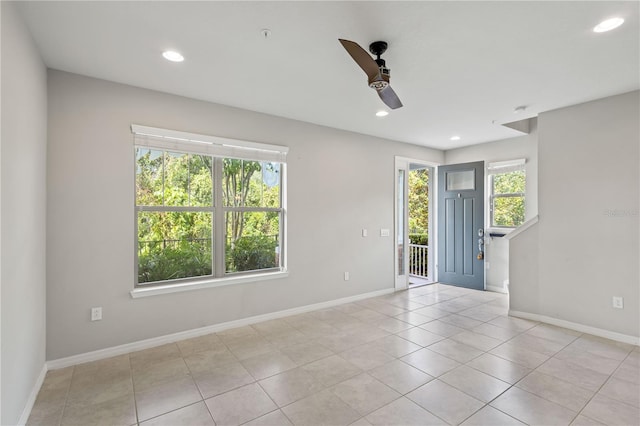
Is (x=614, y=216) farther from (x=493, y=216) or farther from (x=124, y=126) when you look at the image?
(x=124, y=126)

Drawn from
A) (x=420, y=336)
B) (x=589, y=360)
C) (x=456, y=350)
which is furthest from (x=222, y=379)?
(x=589, y=360)

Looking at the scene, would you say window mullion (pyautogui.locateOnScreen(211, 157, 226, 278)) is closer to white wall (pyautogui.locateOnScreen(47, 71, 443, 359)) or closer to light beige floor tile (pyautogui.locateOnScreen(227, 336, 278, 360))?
white wall (pyautogui.locateOnScreen(47, 71, 443, 359))

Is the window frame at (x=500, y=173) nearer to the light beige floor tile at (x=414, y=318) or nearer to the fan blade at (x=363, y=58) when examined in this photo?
the light beige floor tile at (x=414, y=318)

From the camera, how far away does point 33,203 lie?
7.54 ft

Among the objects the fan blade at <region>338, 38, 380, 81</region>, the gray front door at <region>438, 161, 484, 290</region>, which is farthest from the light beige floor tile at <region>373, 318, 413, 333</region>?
the fan blade at <region>338, 38, 380, 81</region>

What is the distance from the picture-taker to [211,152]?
11.5 feet

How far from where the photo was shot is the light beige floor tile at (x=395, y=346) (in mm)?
3023

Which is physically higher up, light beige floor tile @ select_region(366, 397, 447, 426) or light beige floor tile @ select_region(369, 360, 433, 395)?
light beige floor tile @ select_region(366, 397, 447, 426)

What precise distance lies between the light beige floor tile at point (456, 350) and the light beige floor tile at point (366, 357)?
54cm

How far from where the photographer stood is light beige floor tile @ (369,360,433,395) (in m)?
2.43

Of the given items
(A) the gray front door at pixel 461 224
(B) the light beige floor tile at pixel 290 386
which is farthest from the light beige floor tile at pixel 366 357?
(A) the gray front door at pixel 461 224

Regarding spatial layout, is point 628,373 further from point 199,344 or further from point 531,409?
point 199,344

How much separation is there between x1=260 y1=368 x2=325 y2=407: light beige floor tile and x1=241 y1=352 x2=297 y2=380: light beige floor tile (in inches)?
3.1

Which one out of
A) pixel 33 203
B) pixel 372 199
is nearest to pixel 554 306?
pixel 372 199
